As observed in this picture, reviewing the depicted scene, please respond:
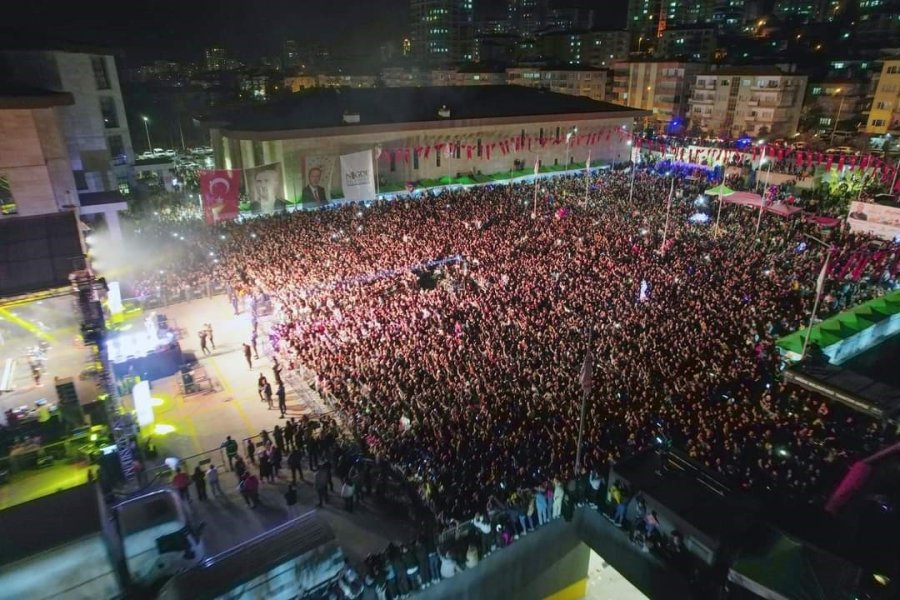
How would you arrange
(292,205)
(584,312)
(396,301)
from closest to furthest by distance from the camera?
(584,312) < (396,301) < (292,205)

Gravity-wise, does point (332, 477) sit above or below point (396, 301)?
below

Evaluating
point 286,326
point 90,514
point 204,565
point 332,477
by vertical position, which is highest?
point 90,514

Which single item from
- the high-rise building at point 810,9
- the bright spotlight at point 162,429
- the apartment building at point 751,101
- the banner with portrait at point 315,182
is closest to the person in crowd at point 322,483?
the bright spotlight at point 162,429

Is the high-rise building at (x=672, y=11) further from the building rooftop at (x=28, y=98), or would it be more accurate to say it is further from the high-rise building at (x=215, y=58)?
the building rooftop at (x=28, y=98)

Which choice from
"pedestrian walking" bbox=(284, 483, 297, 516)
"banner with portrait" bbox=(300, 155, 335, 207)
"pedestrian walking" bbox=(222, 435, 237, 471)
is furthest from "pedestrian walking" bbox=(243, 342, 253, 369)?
"banner with portrait" bbox=(300, 155, 335, 207)

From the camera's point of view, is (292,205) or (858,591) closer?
(858,591)

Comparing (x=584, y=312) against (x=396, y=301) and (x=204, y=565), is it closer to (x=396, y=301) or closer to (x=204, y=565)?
(x=396, y=301)

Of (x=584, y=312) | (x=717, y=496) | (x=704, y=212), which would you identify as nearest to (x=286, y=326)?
(x=584, y=312)
